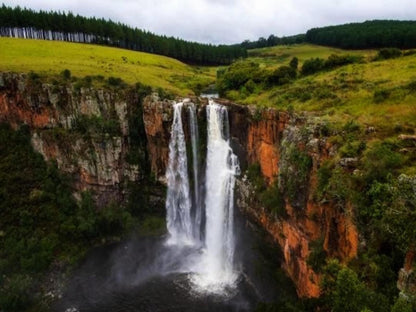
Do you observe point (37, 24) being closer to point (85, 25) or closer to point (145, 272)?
point (85, 25)

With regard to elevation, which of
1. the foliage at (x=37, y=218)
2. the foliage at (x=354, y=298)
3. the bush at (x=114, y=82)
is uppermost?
the bush at (x=114, y=82)

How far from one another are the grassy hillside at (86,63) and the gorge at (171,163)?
713 cm

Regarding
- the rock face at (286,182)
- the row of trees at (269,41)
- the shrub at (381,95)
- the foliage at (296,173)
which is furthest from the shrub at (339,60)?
the row of trees at (269,41)

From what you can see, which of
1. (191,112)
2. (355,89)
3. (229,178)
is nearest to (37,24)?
(191,112)

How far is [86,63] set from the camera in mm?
55656

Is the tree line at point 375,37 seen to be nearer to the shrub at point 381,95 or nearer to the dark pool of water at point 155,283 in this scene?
the shrub at point 381,95

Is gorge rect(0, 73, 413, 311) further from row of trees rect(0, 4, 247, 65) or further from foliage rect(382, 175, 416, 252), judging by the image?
row of trees rect(0, 4, 247, 65)

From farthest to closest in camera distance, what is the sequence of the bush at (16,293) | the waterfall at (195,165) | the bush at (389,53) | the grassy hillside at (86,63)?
the grassy hillside at (86,63) < the bush at (389,53) < the waterfall at (195,165) < the bush at (16,293)

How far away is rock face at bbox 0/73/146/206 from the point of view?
39.5m

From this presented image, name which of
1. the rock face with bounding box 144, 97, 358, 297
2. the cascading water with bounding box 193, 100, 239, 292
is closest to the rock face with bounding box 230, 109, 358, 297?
the rock face with bounding box 144, 97, 358, 297

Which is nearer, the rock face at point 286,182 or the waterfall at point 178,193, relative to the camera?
the rock face at point 286,182

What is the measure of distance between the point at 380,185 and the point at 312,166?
700 cm

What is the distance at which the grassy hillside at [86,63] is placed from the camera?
47.2m

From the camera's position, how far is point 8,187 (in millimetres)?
37156
